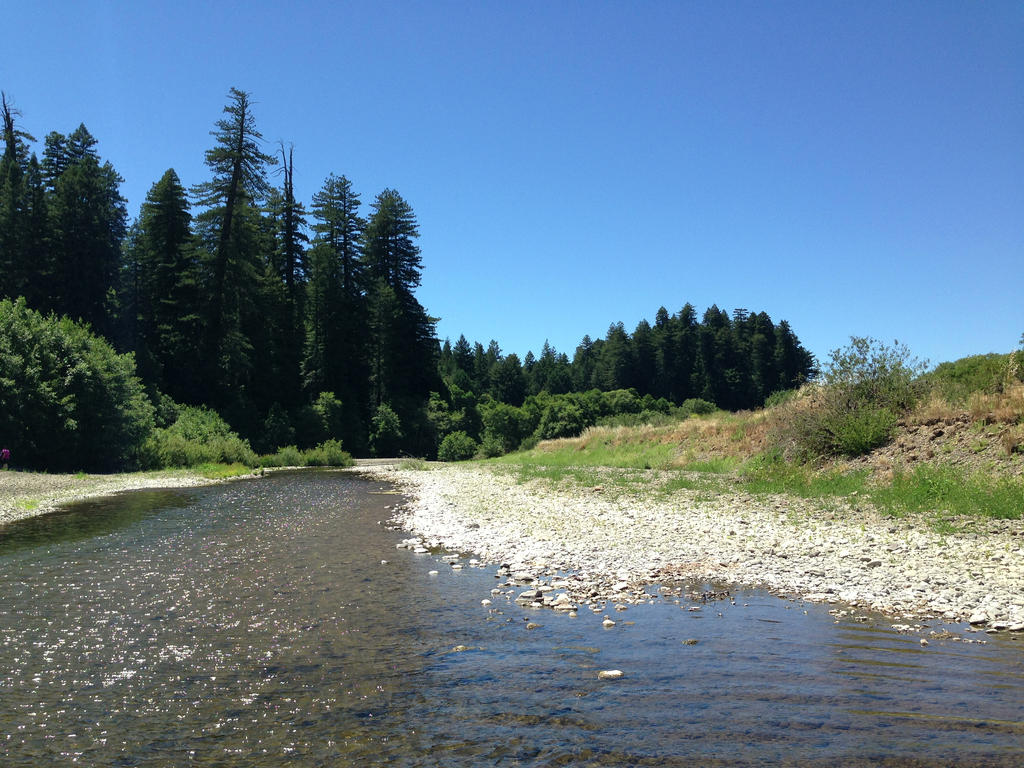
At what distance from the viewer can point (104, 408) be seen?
33.3 m

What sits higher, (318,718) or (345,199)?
(345,199)

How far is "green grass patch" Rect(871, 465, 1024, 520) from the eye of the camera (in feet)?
41.2

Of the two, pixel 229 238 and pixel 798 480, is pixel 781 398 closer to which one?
pixel 798 480

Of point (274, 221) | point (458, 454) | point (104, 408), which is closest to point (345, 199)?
point (274, 221)

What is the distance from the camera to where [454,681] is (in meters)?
6.64

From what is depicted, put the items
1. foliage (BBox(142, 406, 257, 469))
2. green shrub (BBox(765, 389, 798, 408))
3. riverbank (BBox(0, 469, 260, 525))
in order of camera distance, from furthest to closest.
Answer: foliage (BBox(142, 406, 257, 469)), green shrub (BBox(765, 389, 798, 408)), riverbank (BBox(0, 469, 260, 525))

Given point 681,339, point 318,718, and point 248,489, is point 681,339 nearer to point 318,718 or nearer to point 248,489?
point 248,489

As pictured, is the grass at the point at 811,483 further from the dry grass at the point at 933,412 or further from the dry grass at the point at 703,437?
the dry grass at the point at 933,412

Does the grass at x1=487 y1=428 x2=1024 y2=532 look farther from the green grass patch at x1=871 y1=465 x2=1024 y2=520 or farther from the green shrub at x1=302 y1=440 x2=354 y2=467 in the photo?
the green shrub at x1=302 y1=440 x2=354 y2=467

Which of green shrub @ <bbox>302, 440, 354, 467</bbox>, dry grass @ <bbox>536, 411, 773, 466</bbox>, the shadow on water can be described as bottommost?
the shadow on water

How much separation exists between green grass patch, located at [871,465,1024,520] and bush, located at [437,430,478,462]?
152 feet

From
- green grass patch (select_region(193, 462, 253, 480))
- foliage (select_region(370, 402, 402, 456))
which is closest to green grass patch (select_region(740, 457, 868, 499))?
green grass patch (select_region(193, 462, 253, 480))

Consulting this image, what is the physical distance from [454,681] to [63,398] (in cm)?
3301

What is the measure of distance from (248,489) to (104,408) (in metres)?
11.4
